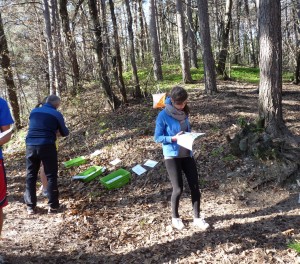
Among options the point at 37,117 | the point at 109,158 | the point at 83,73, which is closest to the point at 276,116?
the point at 109,158

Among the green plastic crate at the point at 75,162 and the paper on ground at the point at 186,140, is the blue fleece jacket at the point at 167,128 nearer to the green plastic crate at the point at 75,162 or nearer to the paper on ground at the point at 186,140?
the paper on ground at the point at 186,140

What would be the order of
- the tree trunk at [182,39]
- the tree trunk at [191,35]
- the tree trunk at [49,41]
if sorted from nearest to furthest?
the tree trunk at [49,41], the tree trunk at [182,39], the tree trunk at [191,35]

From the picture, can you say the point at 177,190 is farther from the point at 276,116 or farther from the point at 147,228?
the point at 276,116

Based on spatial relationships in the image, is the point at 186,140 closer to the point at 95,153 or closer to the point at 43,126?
the point at 43,126

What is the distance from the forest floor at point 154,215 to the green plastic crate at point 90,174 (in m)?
0.12

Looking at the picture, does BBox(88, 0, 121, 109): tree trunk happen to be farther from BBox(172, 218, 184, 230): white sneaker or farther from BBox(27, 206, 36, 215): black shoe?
BBox(172, 218, 184, 230): white sneaker

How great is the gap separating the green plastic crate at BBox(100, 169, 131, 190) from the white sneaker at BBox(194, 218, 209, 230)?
6.76ft

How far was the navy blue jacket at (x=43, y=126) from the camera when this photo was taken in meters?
5.07

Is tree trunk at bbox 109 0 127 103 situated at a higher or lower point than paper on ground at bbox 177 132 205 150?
higher

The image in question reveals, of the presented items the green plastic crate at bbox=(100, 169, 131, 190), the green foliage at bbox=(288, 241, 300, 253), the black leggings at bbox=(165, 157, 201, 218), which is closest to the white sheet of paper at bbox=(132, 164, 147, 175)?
the green plastic crate at bbox=(100, 169, 131, 190)

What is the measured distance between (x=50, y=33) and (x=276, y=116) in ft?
19.9

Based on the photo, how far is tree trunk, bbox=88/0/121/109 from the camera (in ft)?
30.4

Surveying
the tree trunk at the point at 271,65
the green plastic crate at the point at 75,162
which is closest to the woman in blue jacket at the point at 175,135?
the tree trunk at the point at 271,65

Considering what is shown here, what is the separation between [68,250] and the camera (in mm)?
4215
